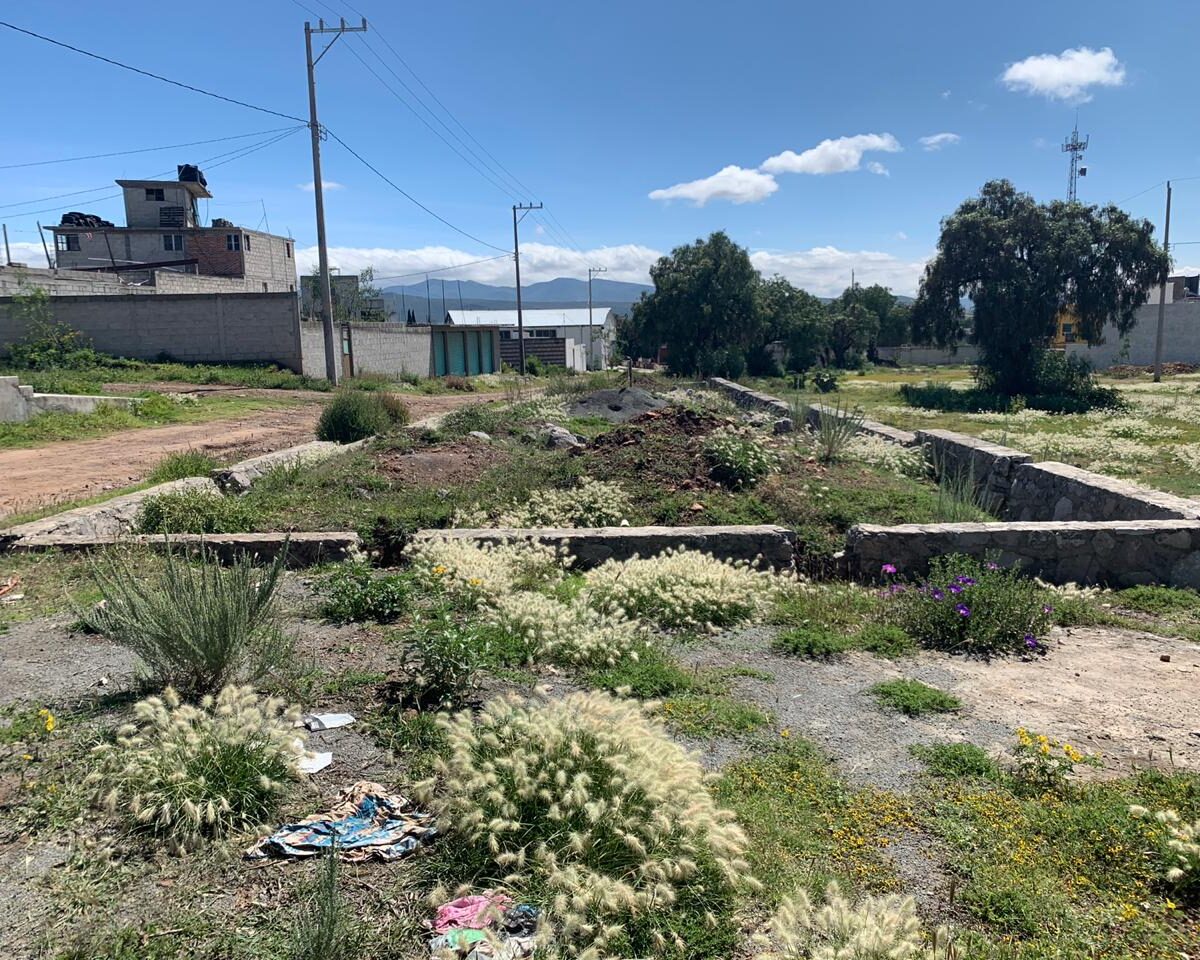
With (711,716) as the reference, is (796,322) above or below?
above

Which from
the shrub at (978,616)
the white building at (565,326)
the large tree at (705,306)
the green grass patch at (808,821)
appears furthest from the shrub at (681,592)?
the white building at (565,326)

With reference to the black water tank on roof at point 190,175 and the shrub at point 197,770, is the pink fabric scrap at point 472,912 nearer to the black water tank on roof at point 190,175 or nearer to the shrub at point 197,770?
the shrub at point 197,770

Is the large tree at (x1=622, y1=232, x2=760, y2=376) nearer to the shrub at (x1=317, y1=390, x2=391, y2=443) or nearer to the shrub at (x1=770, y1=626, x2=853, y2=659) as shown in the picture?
the shrub at (x1=317, y1=390, x2=391, y2=443)

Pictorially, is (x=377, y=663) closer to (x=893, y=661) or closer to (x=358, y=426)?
(x=893, y=661)

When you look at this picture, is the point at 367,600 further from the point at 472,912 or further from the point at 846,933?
the point at 846,933

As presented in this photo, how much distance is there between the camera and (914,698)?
4156 millimetres

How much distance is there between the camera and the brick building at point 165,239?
48.6 meters

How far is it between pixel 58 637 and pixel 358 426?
28.6ft

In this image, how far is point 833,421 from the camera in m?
12.2

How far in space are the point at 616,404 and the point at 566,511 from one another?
441 inches

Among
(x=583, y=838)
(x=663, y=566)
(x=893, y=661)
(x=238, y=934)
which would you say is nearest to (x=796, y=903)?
(x=583, y=838)

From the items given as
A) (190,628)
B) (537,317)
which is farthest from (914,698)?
(537,317)

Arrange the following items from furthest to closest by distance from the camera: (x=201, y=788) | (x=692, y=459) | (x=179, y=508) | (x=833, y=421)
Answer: (x=833, y=421) → (x=692, y=459) → (x=179, y=508) → (x=201, y=788)

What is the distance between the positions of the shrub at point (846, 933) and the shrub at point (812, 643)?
2508mm
